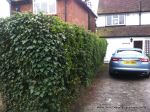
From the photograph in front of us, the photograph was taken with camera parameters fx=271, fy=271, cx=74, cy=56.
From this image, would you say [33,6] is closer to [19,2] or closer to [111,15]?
[19,2]

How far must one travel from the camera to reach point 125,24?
95.3 feet

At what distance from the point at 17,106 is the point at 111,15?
2514 cm

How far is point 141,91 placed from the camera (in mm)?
10047

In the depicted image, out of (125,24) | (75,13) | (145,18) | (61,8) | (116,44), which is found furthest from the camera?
(125,24)

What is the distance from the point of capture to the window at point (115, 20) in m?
29.2

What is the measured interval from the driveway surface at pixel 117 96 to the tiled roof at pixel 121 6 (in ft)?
57.4

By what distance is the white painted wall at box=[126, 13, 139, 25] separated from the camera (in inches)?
1128

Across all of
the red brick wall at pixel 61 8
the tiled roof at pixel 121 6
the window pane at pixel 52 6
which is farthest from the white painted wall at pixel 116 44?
the window pane at pixel 52 6

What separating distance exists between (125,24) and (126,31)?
4.38ft

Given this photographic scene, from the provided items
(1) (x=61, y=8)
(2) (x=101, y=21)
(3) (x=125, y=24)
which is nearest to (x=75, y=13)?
(1) (x=61, y=8)

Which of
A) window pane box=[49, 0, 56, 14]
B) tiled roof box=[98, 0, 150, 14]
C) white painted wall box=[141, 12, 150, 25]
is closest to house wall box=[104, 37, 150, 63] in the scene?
white painted wall box=[141, 12, 150, 25]

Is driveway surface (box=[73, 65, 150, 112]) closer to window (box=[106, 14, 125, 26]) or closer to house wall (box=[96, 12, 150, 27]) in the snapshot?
house wall (box=[96, 12, 150, 27])

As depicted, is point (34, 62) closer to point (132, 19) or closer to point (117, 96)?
point (117, 96)

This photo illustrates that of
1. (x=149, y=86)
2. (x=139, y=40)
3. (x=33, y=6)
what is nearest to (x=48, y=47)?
(x=149, y=86)
